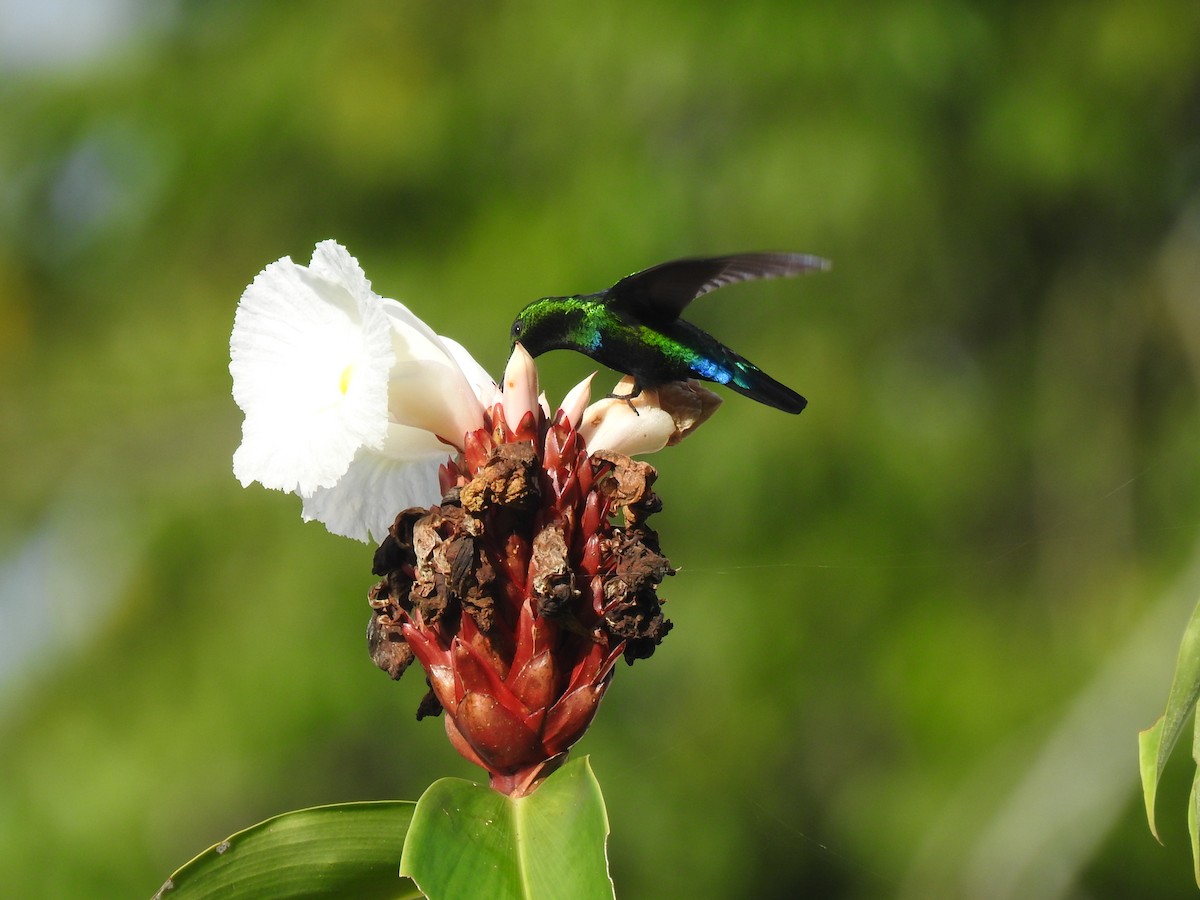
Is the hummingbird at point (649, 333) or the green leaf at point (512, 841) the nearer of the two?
the green leaf at point (512, 841)

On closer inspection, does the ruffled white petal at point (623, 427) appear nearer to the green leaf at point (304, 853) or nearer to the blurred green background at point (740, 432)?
the green leaf at point (304, 853)

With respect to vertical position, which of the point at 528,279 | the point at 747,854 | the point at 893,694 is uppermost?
the point at 528,279

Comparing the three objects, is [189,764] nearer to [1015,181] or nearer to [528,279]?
[528,279]

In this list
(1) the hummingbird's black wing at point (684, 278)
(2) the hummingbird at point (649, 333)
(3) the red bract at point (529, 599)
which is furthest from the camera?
(2) the hummingbird at point (649, 333)

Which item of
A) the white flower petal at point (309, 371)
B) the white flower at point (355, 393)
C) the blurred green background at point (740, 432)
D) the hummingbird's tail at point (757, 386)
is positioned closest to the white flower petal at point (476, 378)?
the white flower at point (355, 393)

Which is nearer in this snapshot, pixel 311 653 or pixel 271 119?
pixel 311 653

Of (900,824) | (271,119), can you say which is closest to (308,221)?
(271,119)

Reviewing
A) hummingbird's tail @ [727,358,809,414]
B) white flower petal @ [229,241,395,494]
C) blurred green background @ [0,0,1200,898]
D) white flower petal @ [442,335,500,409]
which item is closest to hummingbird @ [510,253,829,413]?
hummingbird's tail @ [727,358,809,414]

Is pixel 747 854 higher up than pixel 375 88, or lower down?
lower down
